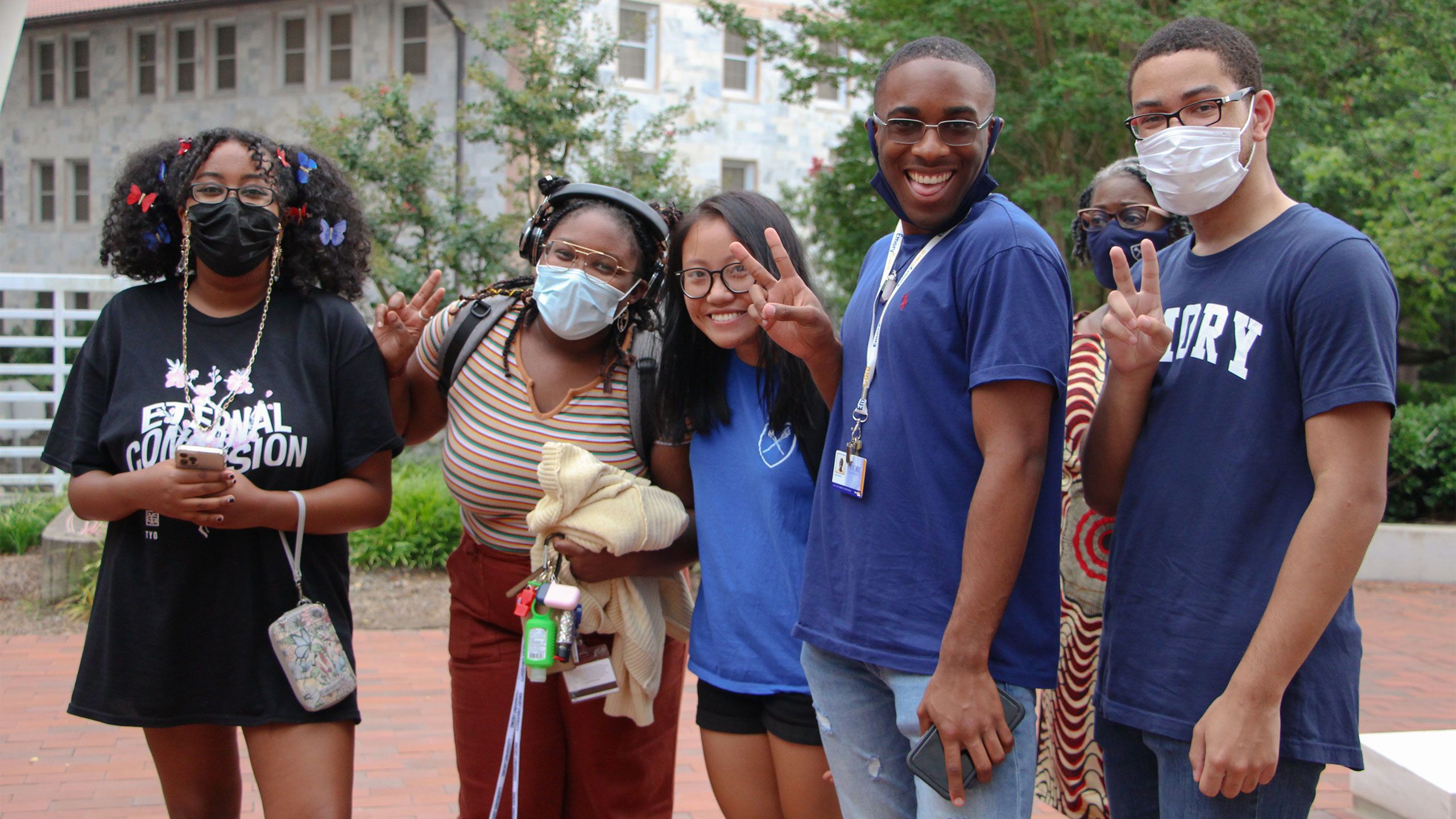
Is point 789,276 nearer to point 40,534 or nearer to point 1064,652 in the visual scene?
point 1064,652

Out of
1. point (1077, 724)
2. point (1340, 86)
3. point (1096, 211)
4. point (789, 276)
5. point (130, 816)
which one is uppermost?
point (1340, 86)

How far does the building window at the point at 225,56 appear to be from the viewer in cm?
2238

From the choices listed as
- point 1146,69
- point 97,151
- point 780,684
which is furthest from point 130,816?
point 97,151

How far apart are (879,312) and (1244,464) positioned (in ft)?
2.33

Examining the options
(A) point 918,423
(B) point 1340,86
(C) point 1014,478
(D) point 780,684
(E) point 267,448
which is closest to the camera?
(C) point 1014,478

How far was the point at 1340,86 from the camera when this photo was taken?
10.7 meters

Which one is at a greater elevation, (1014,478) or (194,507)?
(1014,478)

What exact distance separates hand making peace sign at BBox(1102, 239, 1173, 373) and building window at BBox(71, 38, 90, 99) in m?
26.3

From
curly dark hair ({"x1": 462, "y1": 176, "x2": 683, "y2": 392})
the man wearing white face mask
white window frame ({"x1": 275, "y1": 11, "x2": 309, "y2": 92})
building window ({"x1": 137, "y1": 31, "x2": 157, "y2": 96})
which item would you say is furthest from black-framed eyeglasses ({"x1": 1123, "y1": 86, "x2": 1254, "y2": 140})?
building window ({"x1": 137, "y1": 31, "x2": 157, "y2": 96})

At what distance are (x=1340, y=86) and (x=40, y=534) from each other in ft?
36.1

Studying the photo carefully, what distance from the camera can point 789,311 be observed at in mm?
2320

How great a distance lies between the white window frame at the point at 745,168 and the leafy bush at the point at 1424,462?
15.5 meters

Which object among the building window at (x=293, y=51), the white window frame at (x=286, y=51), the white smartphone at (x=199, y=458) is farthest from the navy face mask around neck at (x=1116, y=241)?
the building window at (x=293, y=51)

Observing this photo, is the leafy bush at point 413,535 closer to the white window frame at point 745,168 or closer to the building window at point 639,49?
the building window at point 639,49
